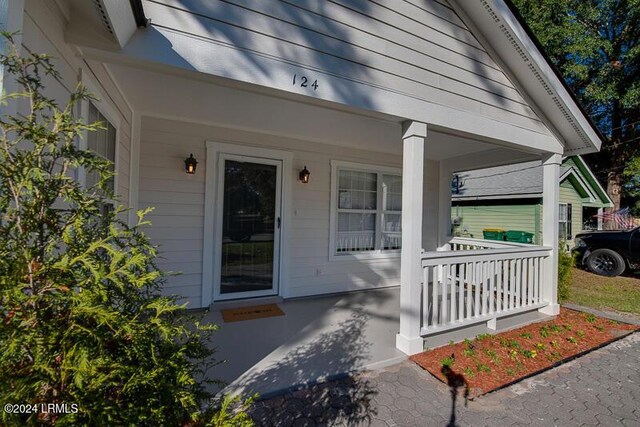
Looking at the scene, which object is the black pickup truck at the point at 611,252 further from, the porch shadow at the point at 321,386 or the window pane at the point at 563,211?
the porch shadow at the point at 321,386

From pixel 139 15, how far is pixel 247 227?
281 centimetres

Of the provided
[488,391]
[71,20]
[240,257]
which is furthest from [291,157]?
[488,391]

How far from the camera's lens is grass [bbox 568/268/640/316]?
4.84 metres

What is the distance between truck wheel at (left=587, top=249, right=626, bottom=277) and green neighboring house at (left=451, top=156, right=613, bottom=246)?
7.70ft

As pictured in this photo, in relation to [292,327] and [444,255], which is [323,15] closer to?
[444,255]

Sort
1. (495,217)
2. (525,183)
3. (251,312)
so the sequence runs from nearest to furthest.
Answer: (251,312)
(525,183)
(495,217)

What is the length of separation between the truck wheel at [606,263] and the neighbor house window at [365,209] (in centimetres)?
602

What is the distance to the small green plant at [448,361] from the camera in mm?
2768

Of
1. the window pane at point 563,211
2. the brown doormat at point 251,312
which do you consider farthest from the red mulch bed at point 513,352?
the window pane at point 563,211

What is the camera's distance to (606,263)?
7598mm

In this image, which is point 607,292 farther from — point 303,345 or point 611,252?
point 303,345

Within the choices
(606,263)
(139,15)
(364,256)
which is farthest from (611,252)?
(139,15)

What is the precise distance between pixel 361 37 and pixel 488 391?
3.12m

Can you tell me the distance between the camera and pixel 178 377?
1069 millimetres
